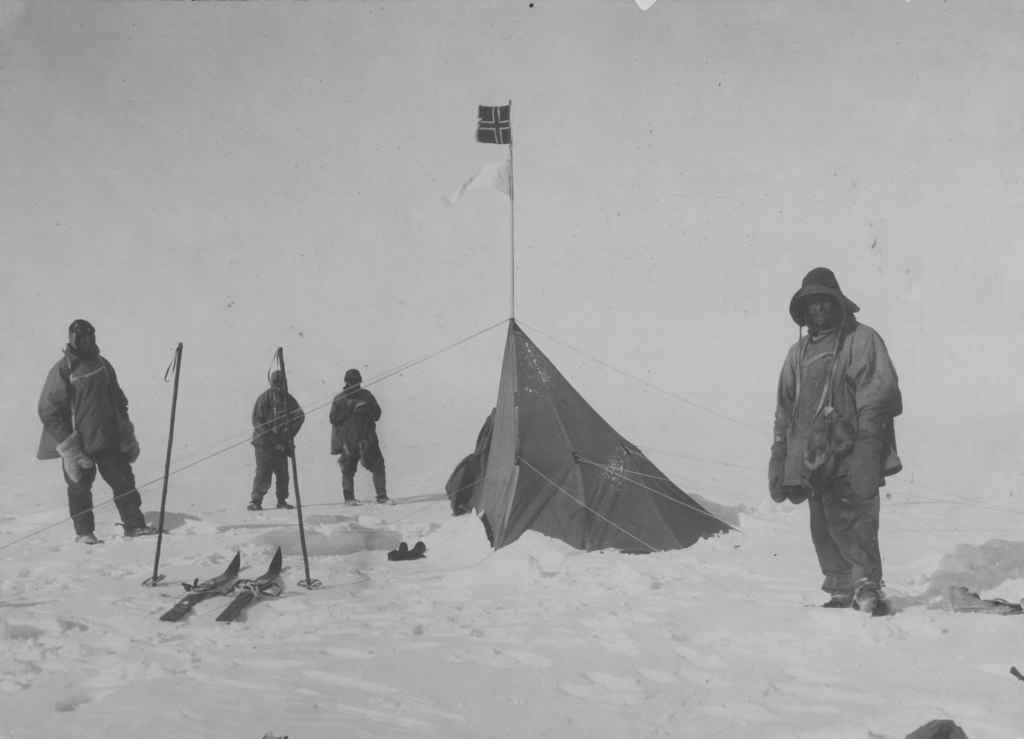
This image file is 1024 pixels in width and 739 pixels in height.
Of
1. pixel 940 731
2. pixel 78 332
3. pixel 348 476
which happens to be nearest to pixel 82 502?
pixel 78 332

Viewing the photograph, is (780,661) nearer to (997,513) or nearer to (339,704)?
(339,704)

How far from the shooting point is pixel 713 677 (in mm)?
3684

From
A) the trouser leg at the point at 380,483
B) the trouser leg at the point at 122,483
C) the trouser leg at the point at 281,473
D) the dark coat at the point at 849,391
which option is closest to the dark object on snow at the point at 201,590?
the trouser leg at the point at 122,483

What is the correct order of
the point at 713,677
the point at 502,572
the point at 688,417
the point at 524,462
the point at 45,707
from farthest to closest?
the point at 688,417 → the point at 524,462 → the point at 502,572 → the point at 713,677 → the point at 45,707

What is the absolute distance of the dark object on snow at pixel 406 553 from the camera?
251 inches

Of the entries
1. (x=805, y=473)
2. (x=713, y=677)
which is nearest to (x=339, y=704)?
(x=713, y=677)

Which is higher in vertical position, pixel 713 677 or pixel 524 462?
pixel 524 462

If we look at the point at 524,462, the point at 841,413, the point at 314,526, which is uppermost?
the point at 841,413

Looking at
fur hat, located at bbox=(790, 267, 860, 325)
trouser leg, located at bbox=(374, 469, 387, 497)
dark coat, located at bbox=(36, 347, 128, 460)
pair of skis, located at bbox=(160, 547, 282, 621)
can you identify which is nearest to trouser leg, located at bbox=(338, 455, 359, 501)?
trouser leg, located at bbox=(374, 469, 387, 497)

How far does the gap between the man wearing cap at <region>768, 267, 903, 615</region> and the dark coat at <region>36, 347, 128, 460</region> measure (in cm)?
563

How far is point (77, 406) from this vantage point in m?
7.00

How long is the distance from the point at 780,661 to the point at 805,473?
3.98 ft

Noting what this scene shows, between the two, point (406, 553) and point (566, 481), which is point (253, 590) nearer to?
point (406, 553)

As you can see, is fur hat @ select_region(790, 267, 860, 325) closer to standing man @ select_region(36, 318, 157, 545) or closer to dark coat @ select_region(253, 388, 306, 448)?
standing man @ select_region(36, 318, 157, 545)
